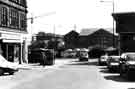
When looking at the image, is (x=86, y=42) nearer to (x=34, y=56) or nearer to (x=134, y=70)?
(x=34, y=56)

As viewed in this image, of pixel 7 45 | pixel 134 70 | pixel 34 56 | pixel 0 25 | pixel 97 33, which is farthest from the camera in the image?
pixel 97 33

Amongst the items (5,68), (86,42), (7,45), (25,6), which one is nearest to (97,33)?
(86,42)

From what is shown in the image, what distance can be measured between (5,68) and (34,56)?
26.3m

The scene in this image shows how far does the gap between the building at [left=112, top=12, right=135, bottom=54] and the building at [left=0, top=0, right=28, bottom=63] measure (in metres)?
16.8

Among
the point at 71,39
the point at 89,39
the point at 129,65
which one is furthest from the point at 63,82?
the point at 71,39

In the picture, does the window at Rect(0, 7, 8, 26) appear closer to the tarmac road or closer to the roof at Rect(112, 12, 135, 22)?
the tarmac road

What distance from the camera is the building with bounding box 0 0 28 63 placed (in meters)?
37.3

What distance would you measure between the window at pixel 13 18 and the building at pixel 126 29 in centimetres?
1833

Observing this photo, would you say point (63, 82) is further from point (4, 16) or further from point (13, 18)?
point (13, 18)

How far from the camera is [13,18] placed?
41281 mm

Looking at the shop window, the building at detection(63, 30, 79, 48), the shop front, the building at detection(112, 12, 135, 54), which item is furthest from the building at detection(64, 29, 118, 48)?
the shop window

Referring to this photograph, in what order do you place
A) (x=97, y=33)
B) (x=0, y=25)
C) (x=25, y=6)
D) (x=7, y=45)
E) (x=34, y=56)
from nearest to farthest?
(x=0, y=25)
(x=7, y=45)
(x=25, y=6)
(x=34, y=56)
(x=97, y=33)

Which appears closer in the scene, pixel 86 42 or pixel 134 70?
pixel 134 70

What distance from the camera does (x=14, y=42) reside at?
40.8 m
